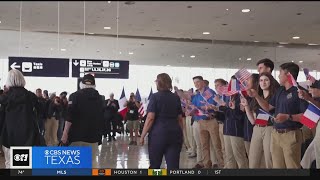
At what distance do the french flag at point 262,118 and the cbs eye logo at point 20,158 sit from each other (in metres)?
2.44

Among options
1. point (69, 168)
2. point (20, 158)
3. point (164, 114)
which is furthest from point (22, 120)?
point (69, 168)

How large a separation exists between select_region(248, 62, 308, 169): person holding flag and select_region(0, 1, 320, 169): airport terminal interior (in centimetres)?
254

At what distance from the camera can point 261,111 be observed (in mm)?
4082

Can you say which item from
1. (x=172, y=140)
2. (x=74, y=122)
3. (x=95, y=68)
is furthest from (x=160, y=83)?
(x=95, y=68)

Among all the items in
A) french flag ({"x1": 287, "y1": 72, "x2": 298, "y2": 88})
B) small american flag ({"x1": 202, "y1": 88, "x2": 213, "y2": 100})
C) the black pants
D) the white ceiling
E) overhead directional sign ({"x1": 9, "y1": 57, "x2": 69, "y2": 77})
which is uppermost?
the white ceiling

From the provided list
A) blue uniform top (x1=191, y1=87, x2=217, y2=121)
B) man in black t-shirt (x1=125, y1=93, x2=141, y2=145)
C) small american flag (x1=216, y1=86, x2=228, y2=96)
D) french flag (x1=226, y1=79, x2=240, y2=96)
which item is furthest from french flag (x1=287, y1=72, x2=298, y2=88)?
man in black t-shirt (x1=125, y1=93, x2=141, y2=145)

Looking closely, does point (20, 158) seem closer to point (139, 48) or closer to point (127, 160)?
point (127, 160)

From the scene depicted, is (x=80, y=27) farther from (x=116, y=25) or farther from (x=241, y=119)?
(x=241, y=119)

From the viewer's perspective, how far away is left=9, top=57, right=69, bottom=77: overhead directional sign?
877cm

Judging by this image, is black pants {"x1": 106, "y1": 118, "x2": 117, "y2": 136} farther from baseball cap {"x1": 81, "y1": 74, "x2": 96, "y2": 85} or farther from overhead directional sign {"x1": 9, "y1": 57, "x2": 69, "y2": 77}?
baseball cap {"x1": 81, "y1": 74, "x2": 96, "y2": 85}

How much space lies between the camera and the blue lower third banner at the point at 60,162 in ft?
7.96

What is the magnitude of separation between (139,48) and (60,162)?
1414cm

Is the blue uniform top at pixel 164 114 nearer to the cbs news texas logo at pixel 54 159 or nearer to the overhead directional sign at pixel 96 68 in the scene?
the cbs news texas logo at pixel 54 159

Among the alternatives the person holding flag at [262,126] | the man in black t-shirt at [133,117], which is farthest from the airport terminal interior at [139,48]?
the person holding flag at [262,126]
